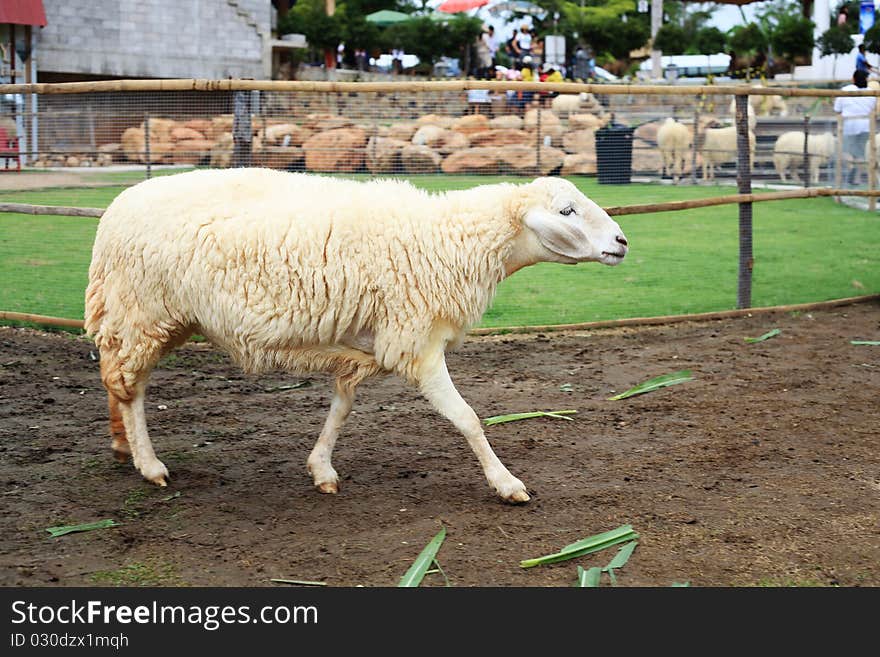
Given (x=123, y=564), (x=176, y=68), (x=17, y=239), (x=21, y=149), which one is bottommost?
(x=123, y=564)

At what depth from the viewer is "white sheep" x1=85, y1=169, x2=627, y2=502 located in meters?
4.36

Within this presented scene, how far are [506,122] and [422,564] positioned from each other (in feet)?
17.8

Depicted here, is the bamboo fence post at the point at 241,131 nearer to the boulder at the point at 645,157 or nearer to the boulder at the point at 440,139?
the boulder at the point at 440,139

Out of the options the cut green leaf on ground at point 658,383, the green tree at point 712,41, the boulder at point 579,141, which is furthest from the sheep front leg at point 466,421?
the green tree at point 712,41

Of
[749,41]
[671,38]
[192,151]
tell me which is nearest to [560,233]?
[192,151]

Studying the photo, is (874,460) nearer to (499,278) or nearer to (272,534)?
(499,278)

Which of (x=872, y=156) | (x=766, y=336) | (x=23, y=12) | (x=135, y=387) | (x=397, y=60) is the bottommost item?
(x=766, y=336)

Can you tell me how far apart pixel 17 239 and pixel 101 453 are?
12.3 ft

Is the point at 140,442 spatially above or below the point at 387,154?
below

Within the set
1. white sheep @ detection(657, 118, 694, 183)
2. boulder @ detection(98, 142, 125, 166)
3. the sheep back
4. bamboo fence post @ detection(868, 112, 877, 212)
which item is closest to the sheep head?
the sheep back

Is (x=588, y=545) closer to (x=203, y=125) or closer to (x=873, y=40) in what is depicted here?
(x=203, y=125)

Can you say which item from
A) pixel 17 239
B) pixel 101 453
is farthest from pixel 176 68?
pixel 101 453

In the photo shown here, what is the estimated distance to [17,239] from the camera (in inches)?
327

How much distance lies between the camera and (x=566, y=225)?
4.50m
